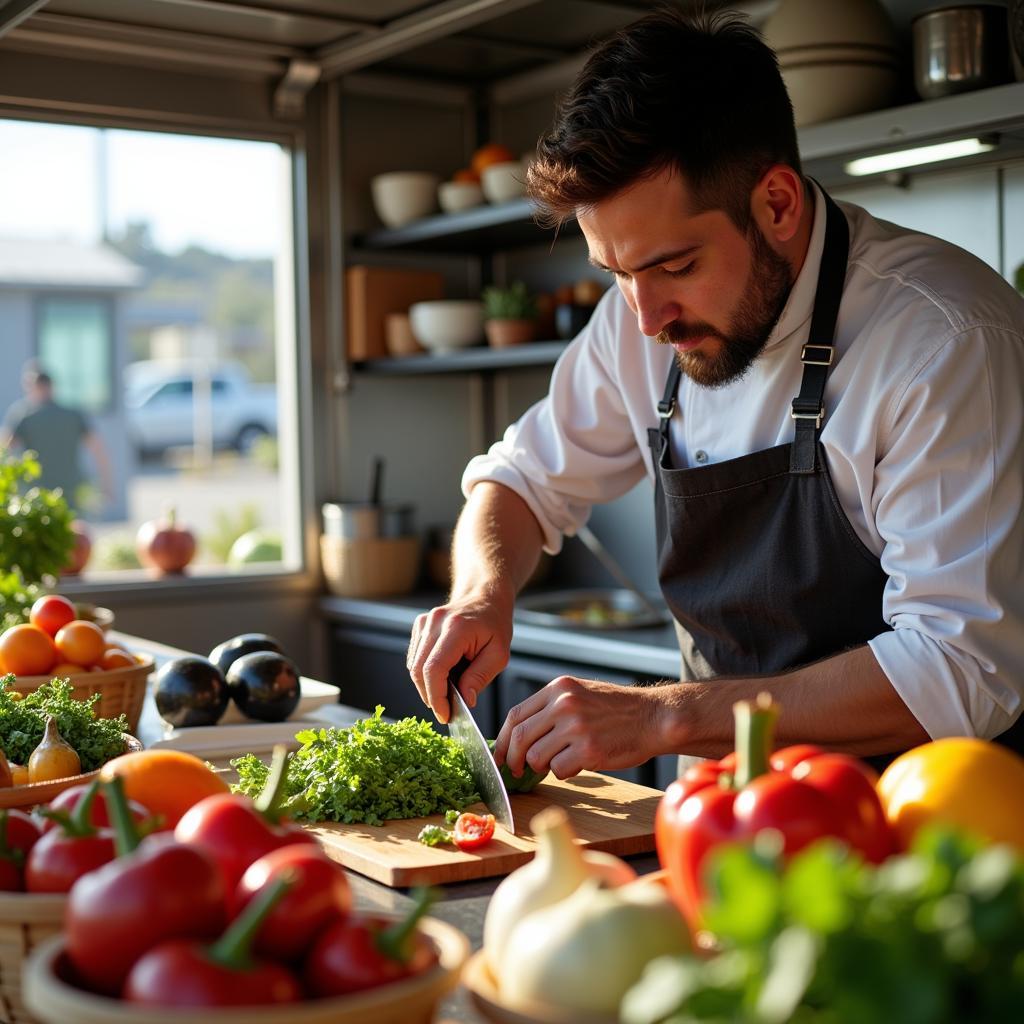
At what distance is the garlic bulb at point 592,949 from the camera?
744 mm

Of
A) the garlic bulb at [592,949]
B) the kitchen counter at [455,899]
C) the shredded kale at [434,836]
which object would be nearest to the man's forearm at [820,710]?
the kitchen counter at [455,899]

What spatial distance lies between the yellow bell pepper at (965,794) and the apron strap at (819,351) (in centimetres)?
97

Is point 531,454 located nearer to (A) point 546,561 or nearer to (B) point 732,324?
(B) point 732,324

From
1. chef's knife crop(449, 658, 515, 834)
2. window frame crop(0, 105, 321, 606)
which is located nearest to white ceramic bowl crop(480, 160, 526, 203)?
window frame crop(0, 105, 321, 606)

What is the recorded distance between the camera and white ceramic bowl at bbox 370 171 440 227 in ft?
13.9

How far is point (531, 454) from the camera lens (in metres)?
2.40

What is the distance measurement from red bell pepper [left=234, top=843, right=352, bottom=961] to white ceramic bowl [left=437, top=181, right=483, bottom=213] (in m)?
3.44

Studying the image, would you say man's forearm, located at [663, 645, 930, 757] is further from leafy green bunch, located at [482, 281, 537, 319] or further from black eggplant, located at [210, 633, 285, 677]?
leafy green bunch, located at [482, 281, 537, 319]

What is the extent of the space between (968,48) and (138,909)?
2.51 meters

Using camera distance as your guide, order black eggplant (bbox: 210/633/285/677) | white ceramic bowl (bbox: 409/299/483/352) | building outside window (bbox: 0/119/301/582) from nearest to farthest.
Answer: black eggplant (bbox: 210/633/285/677) < white ceramic bowl (bbox: 409/299/483/352) < building outside window (bbox: 0/119/301/582)

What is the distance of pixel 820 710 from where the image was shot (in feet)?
5.46

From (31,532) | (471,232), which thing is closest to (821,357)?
(31,532)

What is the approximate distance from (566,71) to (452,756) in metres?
2.97

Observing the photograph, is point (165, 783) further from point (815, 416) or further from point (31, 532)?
point (31, 532)
